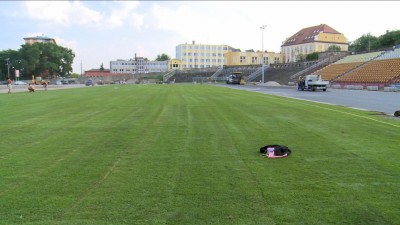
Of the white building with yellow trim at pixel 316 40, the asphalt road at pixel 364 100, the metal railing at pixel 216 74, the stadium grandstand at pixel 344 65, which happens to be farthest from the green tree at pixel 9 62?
the asphalt road at pixel 364 100

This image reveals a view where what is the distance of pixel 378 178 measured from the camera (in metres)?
6.33

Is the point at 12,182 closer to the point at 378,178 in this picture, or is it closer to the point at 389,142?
the point at 378,178

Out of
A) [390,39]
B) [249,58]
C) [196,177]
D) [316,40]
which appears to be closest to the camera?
[196,177]

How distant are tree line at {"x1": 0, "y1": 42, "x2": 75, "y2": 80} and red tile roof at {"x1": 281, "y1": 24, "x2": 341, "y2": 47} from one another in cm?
9435

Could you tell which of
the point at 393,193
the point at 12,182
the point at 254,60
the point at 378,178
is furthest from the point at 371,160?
the point at 254,60

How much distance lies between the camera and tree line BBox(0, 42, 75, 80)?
133500 millimetres

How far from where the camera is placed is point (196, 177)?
6344mm

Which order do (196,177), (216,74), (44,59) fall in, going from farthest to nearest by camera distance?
1. (44,59)
2. (216,74)
3. (196,177)

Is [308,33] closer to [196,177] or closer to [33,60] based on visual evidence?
[33,60]

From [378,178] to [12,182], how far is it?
6.15 metres

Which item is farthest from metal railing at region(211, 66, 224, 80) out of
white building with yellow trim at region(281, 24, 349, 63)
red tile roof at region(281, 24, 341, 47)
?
red tile roof at region(281, 24, 341, 47)

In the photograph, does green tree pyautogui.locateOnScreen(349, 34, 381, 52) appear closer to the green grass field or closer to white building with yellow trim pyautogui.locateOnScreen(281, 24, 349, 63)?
white building with yellow trim pyautogui.locateOnScreen(281, 24, 349, 63)

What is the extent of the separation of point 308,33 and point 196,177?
153704mm

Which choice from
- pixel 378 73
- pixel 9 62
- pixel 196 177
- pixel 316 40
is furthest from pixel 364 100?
pixel 9 62
